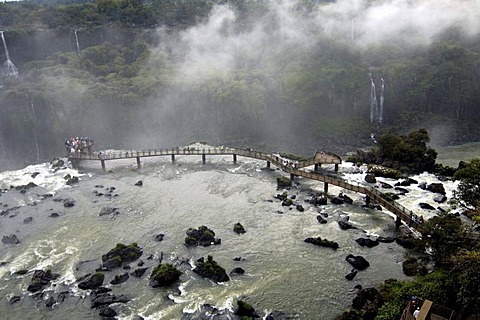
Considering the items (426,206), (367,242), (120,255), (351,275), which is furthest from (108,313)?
(426,206)

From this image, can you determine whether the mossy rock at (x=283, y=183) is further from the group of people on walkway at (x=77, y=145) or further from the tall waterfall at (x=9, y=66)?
the tall waterfall at (x=9, y=66)

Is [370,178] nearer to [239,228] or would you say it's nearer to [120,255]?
[239,228]

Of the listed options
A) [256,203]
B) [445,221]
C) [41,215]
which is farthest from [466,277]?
[41,215]

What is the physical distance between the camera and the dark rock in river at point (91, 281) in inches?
1399

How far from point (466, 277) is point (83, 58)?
314 feet

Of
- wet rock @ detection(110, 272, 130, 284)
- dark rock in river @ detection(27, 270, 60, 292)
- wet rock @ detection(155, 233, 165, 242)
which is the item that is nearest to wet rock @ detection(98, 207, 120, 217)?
wet rock @ detection(155, 233, 165, 242)

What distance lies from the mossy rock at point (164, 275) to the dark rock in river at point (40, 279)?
28.9 ft

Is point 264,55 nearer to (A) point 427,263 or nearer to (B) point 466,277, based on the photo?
(A) point 427,263

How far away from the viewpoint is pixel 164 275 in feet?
117

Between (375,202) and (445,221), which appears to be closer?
(445,221)

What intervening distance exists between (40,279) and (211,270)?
576 inches

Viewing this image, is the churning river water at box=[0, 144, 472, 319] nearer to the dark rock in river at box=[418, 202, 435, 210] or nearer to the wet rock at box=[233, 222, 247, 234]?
the wet rock at box=[233, 222, 247, 234]

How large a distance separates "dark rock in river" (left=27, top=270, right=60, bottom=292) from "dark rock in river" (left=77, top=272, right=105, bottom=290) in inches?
103

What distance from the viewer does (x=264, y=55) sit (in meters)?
104
